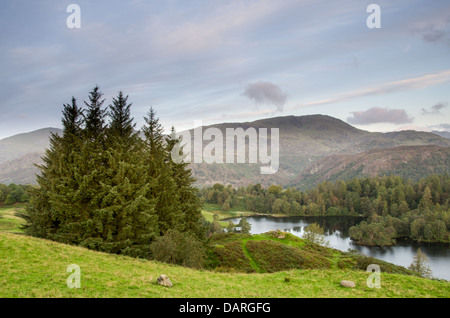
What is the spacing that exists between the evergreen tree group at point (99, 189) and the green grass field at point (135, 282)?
507 centimetres

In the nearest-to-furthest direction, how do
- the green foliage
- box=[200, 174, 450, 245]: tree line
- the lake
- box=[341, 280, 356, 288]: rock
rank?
1. box=[341, 280, 356, 288]: rock
2. the green foliage
3. the lake
4. box=[200, 174, 450, 245]: tree line

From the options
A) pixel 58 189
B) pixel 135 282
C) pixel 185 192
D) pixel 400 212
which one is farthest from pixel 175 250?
pixel 400 212

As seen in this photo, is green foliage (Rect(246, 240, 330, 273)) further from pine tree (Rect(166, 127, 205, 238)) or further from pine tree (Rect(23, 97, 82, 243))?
pine tree (Rect(23, 97, 82, 243))

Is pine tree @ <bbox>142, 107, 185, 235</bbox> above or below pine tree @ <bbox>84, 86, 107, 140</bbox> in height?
below

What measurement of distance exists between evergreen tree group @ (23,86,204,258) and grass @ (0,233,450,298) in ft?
16.9

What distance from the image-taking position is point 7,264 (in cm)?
1609

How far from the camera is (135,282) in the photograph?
15.2 m

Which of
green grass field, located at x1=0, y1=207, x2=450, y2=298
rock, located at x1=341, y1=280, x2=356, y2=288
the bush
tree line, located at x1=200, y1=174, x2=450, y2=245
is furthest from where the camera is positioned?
tree line, located at x1=200, y1=174, x2=450, y2=245

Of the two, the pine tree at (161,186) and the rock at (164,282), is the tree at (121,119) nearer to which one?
the pine tree at (161,186)

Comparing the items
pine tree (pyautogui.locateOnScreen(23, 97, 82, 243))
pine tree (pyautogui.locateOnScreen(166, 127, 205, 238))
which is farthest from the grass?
pine tree (pyautogui.locateOnScreen(166, 127, 205, 238))

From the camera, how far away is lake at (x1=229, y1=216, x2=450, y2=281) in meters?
92.4

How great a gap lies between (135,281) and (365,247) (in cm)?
12156
